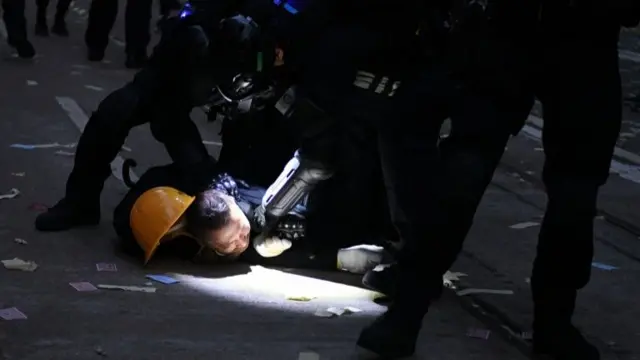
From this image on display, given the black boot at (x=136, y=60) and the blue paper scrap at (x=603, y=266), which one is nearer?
the blue paper scrap at (x=603, y=266)

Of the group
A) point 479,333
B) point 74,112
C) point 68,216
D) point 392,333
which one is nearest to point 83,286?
point 68,216

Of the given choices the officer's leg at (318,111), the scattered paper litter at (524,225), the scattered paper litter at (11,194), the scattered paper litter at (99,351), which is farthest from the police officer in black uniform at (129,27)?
the scattered paper litter at (99,351)

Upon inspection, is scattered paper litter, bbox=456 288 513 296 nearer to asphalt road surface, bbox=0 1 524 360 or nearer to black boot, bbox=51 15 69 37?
asphalt road surface, bbox=0 1 524 360

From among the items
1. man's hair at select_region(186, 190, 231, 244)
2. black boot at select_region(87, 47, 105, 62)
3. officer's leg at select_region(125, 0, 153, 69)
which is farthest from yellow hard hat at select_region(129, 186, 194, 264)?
black boot at select_region(87, 47, 105, 62)

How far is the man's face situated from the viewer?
467cm

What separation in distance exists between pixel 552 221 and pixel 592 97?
0.41 metres

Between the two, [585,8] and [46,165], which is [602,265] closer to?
[585,8]

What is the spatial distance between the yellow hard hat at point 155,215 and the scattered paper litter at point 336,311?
2.50 feet

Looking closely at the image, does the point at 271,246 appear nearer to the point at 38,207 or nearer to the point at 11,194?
the point at 38,207

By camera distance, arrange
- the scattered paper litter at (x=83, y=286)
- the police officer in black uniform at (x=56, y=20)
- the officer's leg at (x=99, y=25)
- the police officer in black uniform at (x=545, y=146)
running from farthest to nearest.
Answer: the police officer in black uniform at (x=56, y=20), the officer's leg at (x=99, y=25), the scattered paper litter at (x=83, y=286), the police officer in black uniform at (x=545, y=146)

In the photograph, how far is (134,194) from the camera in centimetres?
506

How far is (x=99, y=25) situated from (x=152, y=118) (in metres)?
6.71

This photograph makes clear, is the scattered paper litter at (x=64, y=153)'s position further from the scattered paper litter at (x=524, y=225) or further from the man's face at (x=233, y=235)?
the scattered paper litter at (x=524, y=225)

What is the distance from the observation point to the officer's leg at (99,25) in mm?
11535
